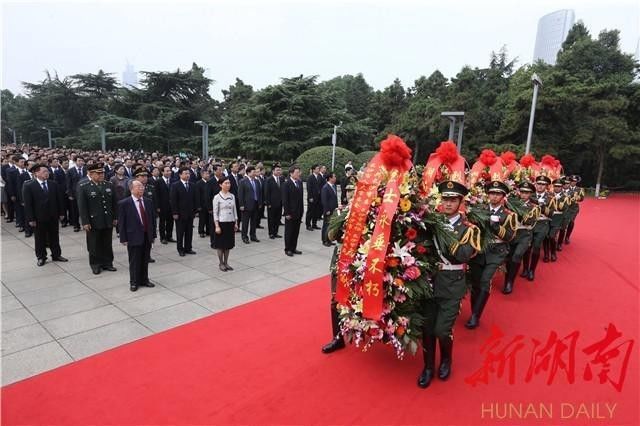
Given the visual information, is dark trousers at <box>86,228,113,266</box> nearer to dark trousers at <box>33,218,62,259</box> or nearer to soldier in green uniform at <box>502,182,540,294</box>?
dark trousers at <box>33,218,62,259</box>

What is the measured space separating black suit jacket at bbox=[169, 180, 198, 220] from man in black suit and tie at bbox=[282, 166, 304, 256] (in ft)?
6.24

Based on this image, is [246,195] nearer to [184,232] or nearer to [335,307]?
[184,232]

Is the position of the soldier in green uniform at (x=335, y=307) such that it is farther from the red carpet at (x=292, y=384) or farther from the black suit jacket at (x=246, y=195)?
the black suit jacket at (x=246, y=195)

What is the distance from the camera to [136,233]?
5477 mm

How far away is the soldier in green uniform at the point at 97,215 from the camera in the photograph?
19.9ft

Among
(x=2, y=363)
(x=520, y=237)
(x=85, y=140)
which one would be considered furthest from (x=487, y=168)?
(x=85, y=140)

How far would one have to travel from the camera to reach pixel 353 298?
11.6ft

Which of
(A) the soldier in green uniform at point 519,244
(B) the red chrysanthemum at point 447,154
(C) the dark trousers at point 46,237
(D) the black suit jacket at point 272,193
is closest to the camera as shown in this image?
(B) the red chrysanthemum at point 447,154

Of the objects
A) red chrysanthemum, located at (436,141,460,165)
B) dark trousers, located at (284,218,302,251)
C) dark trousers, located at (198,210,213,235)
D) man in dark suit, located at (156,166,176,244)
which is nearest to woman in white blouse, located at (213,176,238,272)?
dark trousers, located at (284,218,302,251)

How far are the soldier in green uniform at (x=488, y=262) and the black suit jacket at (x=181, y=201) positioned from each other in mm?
5277

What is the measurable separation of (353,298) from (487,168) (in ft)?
16.3

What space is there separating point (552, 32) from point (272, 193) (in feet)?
133

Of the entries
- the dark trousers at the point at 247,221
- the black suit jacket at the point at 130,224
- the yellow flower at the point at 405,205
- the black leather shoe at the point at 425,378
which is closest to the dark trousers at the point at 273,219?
the dark trousers at the point at 247,221

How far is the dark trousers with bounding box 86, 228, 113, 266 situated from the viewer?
610cm
